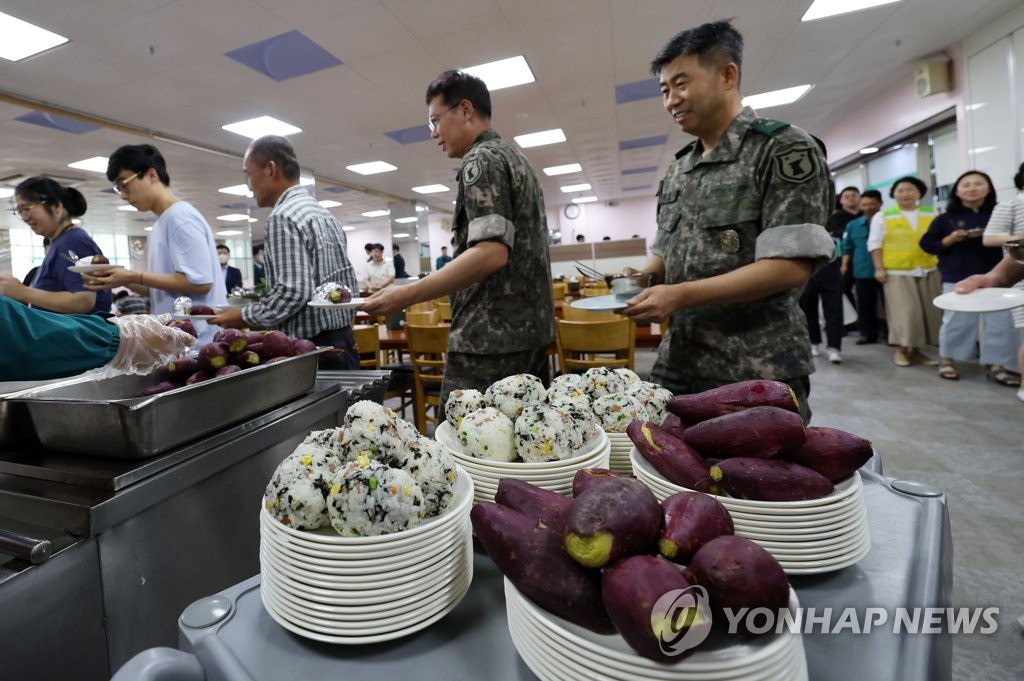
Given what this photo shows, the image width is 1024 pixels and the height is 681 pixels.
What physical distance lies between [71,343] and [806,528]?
1.29 metres

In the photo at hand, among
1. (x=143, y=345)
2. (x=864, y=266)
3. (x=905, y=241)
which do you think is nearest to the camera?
(x=143, y=345)

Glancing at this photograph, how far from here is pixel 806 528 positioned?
0.53m

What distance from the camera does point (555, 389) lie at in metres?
0.92

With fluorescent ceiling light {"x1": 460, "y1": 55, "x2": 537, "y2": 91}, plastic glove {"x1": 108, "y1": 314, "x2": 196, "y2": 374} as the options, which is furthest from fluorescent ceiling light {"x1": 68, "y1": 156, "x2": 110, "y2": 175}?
plastic glove {"x1": 108, "y1": 314, "x2": 196, "y2": 374}

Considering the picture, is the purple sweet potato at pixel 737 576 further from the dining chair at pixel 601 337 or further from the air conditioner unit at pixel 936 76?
the air conditioner unit at pixel 936 76

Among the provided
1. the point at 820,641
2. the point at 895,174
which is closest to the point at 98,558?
the point at 820,641

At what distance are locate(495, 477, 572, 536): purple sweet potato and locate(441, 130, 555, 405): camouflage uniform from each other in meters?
1.04

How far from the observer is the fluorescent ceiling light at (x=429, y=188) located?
35.4 ft

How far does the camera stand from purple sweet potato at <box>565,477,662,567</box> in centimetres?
40

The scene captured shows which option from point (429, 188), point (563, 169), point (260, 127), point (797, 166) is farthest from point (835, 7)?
point (429, 188)

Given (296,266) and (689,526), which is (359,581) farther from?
(296,266)

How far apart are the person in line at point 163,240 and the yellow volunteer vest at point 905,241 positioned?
18.3 ft

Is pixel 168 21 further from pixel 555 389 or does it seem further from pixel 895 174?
pixel 895 174

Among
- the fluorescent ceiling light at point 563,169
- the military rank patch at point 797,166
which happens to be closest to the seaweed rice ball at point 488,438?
the military rank patch at point 797,166
